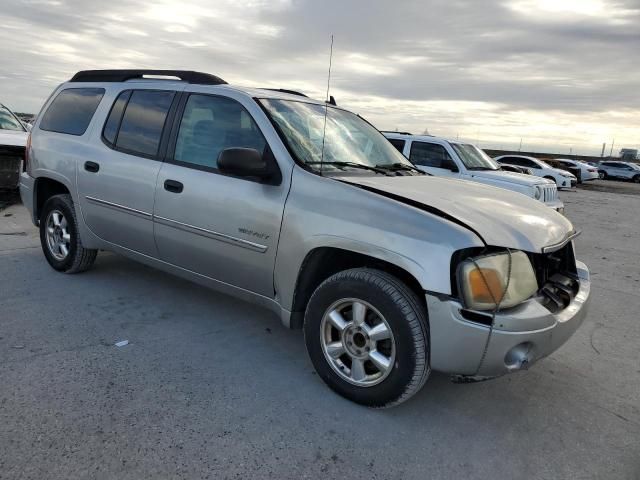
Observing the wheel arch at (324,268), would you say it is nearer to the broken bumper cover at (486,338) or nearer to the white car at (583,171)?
the broken bumper cover at (486,338)

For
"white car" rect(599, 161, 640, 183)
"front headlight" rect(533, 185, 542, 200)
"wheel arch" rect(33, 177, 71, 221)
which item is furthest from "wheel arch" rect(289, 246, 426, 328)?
"white car" rect(599, 161, 640, 183)

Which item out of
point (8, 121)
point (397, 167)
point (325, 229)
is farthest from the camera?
point (8, 121)

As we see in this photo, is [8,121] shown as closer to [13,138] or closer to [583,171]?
[13,138]

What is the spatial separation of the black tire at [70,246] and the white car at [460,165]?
6.49 metres

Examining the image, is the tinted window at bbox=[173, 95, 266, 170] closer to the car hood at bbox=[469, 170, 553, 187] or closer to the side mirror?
the side mirror

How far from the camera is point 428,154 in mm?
10109

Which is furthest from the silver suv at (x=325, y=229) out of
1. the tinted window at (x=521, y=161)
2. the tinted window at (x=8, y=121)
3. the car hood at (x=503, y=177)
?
the tinted window at (x=521, y=161)

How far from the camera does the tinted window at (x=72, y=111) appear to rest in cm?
463

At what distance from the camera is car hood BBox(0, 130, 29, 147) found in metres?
7.94

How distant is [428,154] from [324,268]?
7.47 metres

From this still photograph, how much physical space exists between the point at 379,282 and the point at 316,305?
1.53 ft

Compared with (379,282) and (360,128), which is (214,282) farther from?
(360,128)

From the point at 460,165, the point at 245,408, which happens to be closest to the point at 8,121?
the point at 460,165

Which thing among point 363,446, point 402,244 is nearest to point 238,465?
point 363,446
